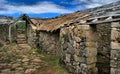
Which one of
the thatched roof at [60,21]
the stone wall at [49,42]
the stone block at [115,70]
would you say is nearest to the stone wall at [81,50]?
the stone block at [115,70]

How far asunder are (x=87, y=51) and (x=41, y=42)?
895 cm

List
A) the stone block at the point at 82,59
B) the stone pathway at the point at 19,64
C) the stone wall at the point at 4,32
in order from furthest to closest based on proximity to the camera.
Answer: the stone wall at the point at 4,32 → the stone pathway at the point at 19,64 → the stone block at the point at 82,59

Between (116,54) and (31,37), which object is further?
(31,37)

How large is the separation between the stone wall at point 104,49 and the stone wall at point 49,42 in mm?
4215

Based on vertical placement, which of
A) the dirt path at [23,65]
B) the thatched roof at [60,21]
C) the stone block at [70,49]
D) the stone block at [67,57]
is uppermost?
the thatched roof at [60,21]

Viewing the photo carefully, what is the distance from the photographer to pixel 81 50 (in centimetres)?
796

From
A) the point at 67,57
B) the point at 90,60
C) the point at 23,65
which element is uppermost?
the point at 90,60

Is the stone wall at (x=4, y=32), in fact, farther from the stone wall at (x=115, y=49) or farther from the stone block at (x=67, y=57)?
the stone wall at (x=115, y=49)

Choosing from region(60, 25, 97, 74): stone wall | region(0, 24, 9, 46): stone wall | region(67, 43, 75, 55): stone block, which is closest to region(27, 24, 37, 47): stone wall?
region(0, 24, 9, 46): stone wall

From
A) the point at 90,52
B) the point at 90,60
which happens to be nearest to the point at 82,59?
the point at 90,60

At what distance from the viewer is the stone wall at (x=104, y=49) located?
865cm

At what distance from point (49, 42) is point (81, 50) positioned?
6.60m

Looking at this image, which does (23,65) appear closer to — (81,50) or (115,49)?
(81,50)

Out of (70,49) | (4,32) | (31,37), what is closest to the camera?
(70,49)
